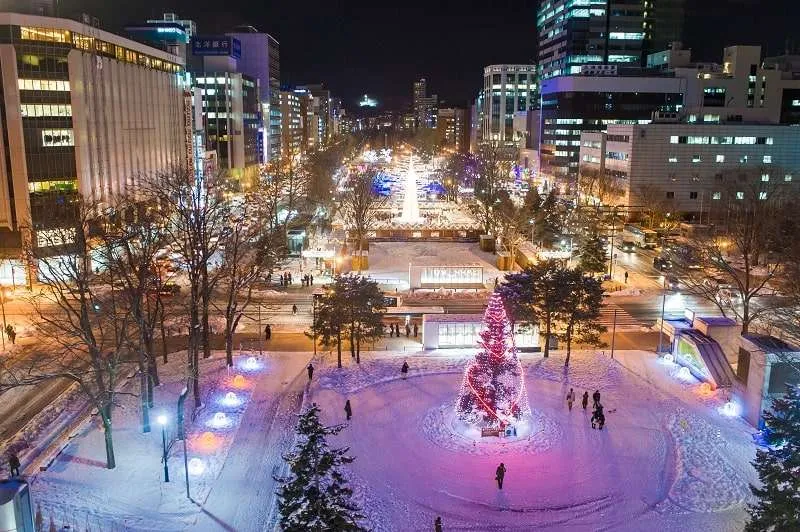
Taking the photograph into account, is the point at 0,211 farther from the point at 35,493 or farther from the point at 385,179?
the point at 385,179

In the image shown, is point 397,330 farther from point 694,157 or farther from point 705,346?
point 694,157

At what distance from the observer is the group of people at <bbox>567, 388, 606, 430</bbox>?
23.8m

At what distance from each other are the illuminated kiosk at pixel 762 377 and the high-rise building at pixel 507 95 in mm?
131428

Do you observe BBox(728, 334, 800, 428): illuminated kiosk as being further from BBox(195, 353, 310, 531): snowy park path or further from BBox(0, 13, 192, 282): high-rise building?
BBox(0, 13, 192, 282): high-rise building

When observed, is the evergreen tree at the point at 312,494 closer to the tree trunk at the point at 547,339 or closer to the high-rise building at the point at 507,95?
the tree trunk at the point at 547,339

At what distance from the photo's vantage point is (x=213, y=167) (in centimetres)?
8769

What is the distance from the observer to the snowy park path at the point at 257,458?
60.9 feet

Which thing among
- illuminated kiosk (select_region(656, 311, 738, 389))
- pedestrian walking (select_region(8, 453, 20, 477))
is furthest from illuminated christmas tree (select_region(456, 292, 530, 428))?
pedestrian walking (select_region(8, 453, 20, 477))

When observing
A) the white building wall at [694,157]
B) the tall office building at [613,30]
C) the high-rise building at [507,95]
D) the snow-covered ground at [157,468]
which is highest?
the tall office building at [613,30]

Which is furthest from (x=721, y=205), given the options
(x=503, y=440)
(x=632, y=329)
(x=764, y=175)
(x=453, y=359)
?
(x=503, y=440)

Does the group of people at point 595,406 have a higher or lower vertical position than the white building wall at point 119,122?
lower

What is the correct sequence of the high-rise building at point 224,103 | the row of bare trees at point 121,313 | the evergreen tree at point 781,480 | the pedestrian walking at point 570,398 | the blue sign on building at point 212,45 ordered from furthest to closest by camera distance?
the blue sign on building at point 212,45 → the high-rise building at point 224,103 → the pedestrian walking at point 570,398 → the row of bare trees at point 121,313 → the evergreen tree at point 781,480

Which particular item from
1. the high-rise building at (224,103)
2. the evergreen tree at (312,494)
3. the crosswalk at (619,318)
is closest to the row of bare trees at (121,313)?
the evergreen tree at (312,494)

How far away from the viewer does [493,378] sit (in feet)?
75.3
